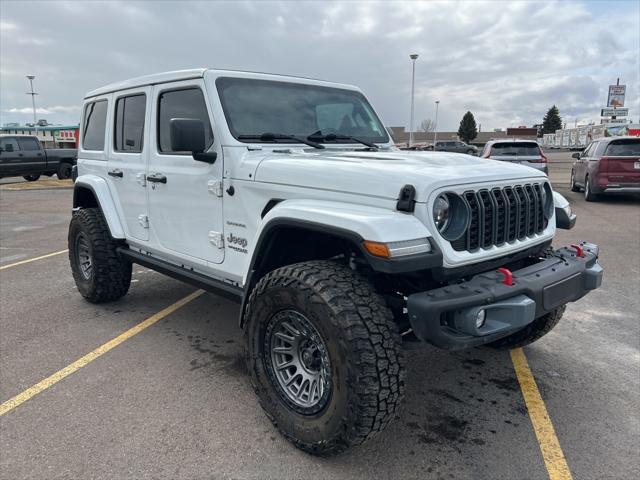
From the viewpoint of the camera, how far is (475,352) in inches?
158

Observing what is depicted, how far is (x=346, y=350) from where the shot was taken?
232 cm

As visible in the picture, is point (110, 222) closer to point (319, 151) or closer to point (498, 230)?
point (319, 151)

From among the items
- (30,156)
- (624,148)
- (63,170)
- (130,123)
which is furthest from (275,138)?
(63,170)

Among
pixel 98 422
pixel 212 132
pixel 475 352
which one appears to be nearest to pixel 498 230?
pixel 475 352

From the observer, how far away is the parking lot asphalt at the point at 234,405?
8.50 feet

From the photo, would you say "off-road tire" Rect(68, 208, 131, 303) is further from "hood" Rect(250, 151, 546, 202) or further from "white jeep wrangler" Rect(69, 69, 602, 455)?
"hood" Rect(250, 151, 546, 202)

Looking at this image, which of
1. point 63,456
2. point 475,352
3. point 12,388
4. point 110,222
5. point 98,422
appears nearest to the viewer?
point 63,456

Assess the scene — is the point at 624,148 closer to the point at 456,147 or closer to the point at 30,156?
the point at 30,156

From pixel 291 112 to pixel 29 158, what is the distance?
18607 millimetres

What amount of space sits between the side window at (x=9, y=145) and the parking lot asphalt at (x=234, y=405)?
15.8 meters

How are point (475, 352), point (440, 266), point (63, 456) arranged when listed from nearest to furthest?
point (440, 266), point (63, 456), point (475, 352)

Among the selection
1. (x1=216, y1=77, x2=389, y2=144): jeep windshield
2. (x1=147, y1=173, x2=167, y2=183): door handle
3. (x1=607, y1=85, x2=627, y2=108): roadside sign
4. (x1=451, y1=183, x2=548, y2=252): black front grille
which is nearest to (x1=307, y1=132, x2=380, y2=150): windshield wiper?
(x1=216, y1=77, x2=389, y2=144): jeep windshield

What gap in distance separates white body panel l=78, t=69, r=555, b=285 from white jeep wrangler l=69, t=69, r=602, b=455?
0.04 feet

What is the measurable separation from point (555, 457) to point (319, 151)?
7.53ft
